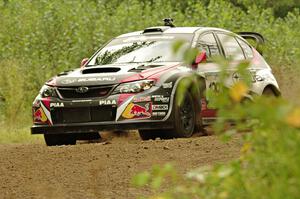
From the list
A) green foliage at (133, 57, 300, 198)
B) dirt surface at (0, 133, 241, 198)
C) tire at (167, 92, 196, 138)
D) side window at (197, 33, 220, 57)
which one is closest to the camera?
green foliage at (133, 57, 300, 198)

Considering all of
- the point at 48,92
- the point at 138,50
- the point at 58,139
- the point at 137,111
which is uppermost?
the point at 138,50

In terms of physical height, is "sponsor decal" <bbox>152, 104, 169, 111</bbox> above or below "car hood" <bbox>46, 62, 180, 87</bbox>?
below

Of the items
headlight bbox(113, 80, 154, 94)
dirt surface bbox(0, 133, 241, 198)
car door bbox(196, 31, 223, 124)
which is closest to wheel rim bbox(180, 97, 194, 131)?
car door bbox(196, 31, 223, 124)

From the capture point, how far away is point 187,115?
43.6 feet

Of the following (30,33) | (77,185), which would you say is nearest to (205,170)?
(77,185)

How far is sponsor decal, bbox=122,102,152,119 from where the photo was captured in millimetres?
12625

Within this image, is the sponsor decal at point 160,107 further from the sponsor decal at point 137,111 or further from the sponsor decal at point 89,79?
the sponsor decal at point 89,79

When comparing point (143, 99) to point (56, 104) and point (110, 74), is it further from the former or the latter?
point (56, 104)

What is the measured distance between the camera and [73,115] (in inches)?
507

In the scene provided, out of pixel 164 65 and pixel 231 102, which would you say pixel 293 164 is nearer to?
pixel 231 102

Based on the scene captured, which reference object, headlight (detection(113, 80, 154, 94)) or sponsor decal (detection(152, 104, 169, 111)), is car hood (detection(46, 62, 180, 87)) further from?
sponsor decal (detection(152, 104, 169, 111))

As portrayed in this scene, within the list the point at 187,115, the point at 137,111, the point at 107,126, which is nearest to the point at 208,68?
the point at 187,115

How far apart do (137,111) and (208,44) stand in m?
2.14

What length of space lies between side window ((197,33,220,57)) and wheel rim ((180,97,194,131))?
3.75 feet
